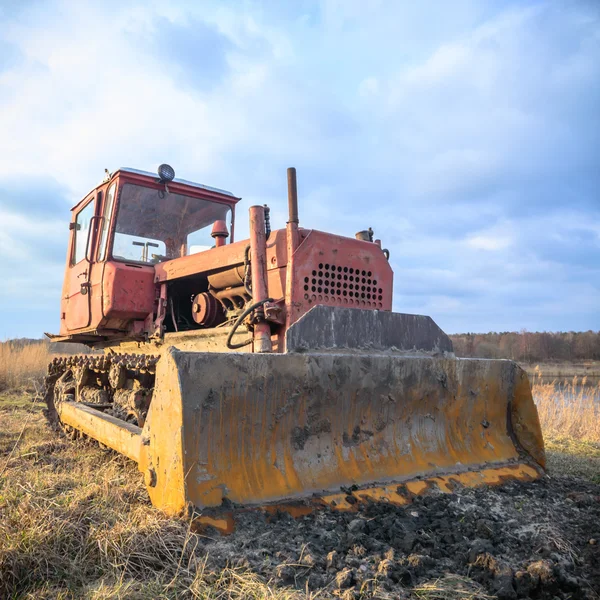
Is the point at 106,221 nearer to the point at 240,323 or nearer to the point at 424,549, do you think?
the point at 240,323

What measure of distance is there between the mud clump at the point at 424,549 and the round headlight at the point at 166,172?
3934mm

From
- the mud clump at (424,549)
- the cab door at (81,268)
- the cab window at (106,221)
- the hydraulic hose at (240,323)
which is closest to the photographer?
the mud clump at (424,549)

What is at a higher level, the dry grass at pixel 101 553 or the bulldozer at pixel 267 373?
the bulldozer at pixel 267 373

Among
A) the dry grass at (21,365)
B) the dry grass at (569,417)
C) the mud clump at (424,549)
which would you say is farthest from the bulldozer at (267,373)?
the dry grass at (21,365)

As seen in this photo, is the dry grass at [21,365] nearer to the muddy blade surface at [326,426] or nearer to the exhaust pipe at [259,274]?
the exhaust pipe at [259,274]

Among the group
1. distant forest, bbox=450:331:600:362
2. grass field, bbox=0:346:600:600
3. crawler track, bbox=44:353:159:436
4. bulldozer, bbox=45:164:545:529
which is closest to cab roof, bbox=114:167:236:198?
bulldozer, bbox=45:164:545:529

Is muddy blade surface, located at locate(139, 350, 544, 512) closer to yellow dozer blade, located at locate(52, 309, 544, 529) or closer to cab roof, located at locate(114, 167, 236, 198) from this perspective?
yellow dozer blade, located at locate(52, 309, 544, 529)

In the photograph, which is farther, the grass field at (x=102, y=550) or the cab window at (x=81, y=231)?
the cab window at (x=81, y=231)

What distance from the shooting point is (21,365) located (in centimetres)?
1303

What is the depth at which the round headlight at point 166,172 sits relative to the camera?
17.7 ft

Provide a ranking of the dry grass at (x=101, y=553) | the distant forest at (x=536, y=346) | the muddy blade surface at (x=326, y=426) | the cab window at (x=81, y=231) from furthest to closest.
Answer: the distant forest at (x=536, y=346) → the cab window at (x=81, y=231) → the muddy blade surface at (x=326, y=426) → the dry grass at (x=101, y=553)

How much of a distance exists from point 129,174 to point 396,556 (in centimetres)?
448

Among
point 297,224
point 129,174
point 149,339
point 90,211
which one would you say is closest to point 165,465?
point 297,224

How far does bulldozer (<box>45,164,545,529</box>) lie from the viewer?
2.62 m
